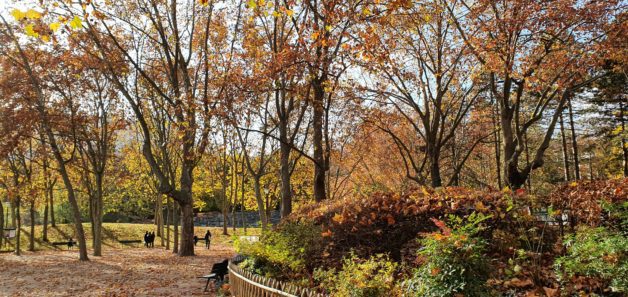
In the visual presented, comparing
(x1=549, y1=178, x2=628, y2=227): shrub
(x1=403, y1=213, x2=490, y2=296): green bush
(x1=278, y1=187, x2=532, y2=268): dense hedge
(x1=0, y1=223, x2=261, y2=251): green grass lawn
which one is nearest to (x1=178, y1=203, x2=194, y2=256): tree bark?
(x1=0, y1=223, x2=261, y2=251): green grass lawn

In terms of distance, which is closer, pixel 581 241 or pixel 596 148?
pixel 581 241

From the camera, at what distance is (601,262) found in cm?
423

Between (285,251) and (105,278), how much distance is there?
9.50 m

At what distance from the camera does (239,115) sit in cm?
1254

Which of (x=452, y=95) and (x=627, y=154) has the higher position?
(x=452, y=95)

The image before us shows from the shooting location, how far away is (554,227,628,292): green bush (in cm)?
408

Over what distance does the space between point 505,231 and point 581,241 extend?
1367mm

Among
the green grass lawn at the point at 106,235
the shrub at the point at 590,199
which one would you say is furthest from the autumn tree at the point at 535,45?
the green grass lawn at the point at 106,235

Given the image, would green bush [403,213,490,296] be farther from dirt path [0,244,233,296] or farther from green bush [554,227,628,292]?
dirt path [0,244,233,296]

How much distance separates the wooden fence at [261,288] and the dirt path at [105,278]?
13.6 ft

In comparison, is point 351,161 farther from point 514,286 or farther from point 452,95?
point 514,286

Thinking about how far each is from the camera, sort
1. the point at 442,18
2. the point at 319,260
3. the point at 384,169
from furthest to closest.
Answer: the point at 384,169 → the point at 442,18 → the point at 319,260

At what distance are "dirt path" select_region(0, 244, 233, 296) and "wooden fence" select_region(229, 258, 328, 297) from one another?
4.16 metres

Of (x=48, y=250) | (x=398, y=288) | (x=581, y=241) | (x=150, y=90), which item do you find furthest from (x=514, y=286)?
(x=48, y=250)
